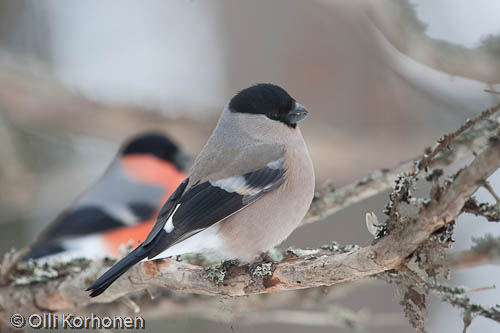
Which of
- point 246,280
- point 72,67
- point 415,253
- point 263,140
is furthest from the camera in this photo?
point 72,67

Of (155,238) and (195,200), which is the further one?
(195,200)

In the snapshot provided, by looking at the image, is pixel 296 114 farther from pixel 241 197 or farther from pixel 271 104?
pixel 241 197

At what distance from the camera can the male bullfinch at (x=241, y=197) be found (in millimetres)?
2256

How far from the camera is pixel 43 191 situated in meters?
5.48

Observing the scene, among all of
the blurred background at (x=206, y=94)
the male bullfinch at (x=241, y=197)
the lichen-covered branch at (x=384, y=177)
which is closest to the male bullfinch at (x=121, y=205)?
the blurred background at (x=206, y=94)

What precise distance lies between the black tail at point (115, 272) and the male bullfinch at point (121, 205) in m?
A: 1.52

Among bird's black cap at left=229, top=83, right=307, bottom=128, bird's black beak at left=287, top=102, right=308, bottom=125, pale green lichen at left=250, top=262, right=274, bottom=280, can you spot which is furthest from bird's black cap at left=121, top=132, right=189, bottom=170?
pale green lichen at left=250, top=262, right=274, bottom=280

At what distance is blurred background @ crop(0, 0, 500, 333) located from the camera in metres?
4.62

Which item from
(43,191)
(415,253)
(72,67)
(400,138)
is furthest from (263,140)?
(72,67)

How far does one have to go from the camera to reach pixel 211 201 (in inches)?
91.3

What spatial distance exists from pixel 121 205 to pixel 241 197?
2522 millimetres

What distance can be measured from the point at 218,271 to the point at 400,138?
10.4ft

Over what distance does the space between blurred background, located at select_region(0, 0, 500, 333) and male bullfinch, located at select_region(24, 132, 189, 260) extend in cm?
23

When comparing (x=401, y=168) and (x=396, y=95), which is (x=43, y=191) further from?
(x=401, y=168)
